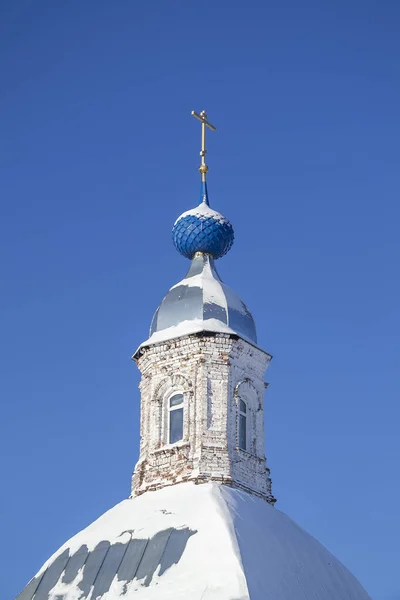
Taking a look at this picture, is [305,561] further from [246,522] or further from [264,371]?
[264,371]

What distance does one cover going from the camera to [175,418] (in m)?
23.7

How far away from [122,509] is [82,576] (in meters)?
1.58

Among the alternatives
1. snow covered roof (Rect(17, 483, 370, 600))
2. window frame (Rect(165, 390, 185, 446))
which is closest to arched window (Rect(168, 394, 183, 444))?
window frame (Rect(165, 390, 185, 446))

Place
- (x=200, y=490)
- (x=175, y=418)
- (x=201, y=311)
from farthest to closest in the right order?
(x=201, y=311), (x=175, y=418), (x=200, y=490)

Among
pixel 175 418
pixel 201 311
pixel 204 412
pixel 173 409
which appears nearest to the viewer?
pixel 204 412

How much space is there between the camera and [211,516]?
2070 centimetres

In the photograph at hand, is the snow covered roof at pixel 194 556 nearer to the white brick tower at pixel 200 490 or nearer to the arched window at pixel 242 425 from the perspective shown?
the white brick tower at pixel 200 490

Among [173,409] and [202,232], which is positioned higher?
[202,232]

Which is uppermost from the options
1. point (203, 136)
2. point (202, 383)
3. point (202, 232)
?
point (203, 136)

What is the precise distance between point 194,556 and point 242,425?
4.24 m

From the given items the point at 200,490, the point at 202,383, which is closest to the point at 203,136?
the point at 202,383

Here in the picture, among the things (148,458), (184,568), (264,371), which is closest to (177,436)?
(148,458)

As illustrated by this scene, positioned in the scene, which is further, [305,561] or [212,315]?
[212,315]

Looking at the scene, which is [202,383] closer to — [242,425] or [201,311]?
[242,425]
